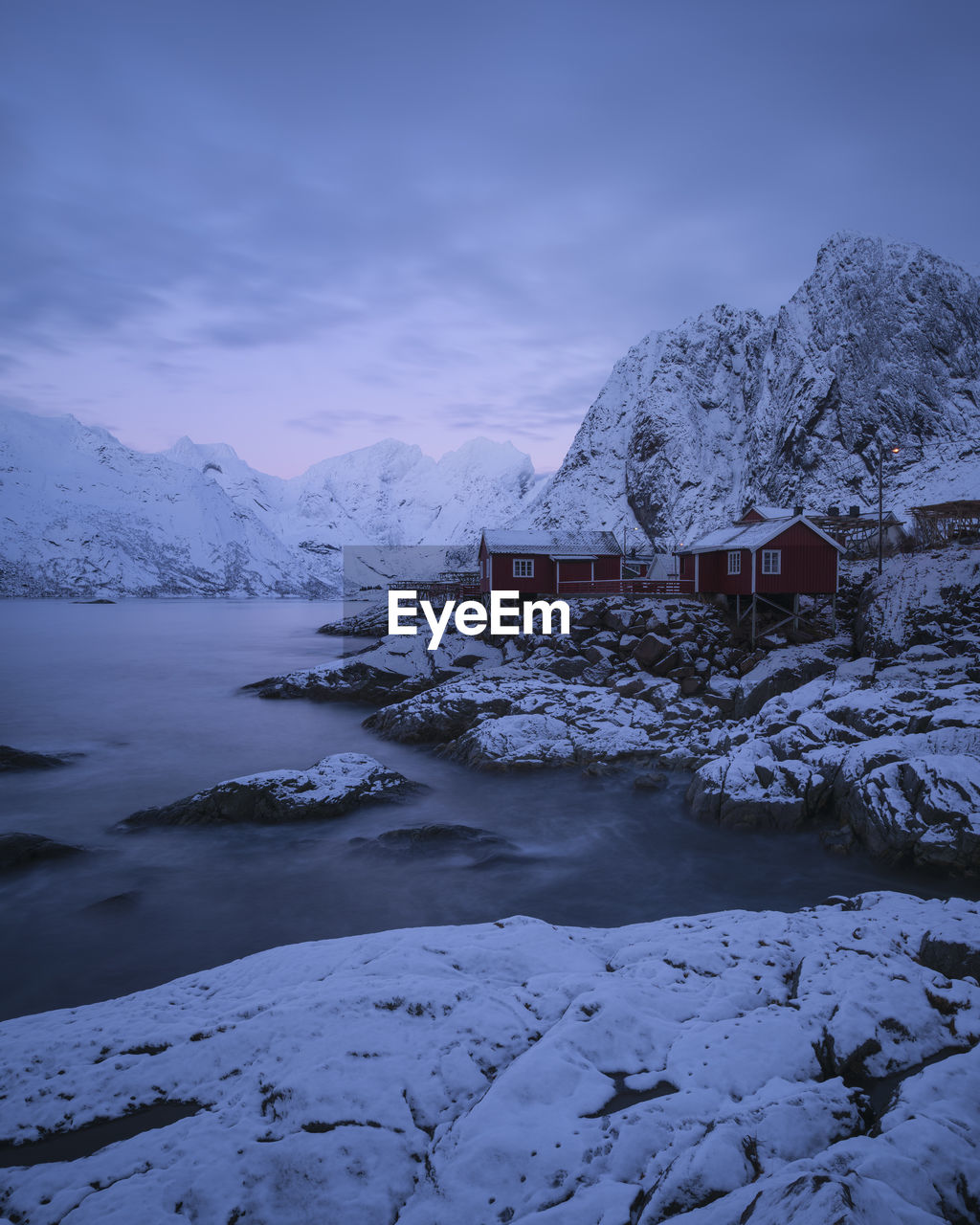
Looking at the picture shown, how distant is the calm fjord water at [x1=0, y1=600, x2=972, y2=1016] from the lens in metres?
10.3

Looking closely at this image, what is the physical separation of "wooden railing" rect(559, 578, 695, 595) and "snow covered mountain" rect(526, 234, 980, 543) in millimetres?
41194

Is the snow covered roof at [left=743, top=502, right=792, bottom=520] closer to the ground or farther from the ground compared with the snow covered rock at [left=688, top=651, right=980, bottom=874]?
farther from the ground

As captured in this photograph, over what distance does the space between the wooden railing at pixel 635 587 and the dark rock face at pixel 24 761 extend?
83.1 feet

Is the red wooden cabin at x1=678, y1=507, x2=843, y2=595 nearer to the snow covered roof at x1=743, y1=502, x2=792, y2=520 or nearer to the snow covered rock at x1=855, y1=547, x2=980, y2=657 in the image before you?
the snow covered rock at x1=855, y1=547, x2=980, y2=657

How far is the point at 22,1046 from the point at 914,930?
9920 mm

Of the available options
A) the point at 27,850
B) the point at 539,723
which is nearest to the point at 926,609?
the point at 539,723

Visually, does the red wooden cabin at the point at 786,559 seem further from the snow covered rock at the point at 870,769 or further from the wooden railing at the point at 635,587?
the snow covered rock at the point at 870,769

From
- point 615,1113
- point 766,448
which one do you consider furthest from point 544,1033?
point 766,448

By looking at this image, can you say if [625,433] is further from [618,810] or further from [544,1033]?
[544,1033]

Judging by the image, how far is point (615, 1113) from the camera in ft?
17.7

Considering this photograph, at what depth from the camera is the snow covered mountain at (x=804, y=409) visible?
91.4m

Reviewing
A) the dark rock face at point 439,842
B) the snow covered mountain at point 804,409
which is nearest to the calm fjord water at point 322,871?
the dark rock face at point 439,842

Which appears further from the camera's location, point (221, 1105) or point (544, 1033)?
point (544, 1033)

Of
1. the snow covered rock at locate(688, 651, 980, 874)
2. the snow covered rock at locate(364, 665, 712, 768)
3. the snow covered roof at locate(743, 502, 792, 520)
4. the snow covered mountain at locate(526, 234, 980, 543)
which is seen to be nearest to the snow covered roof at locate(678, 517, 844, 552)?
the snow covered roof at locate(743, 502, 792, 520)
